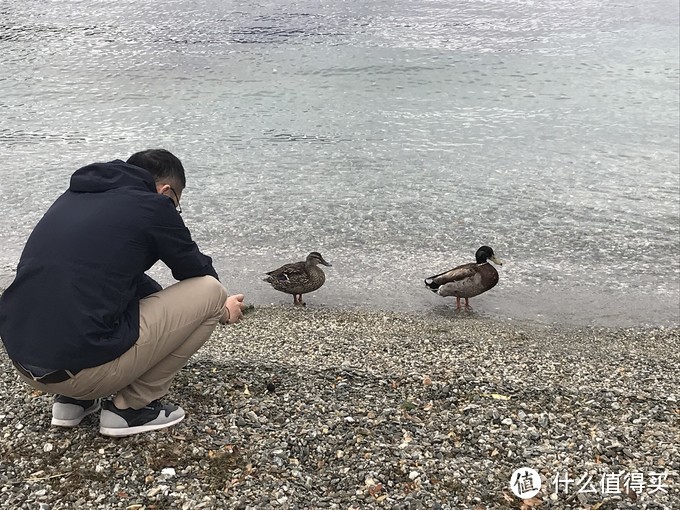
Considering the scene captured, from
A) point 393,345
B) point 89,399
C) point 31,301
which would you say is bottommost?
point 393,345

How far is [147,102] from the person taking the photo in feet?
74.1

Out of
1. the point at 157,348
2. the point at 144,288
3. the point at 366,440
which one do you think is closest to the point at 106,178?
the point at 144,288

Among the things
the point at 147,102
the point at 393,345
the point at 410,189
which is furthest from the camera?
the point at 147,102

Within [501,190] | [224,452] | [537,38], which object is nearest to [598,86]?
[537,38]

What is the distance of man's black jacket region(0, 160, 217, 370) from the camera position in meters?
4.11

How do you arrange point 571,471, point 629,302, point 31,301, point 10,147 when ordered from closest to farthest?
point 31,301 < point 571,471 < point 629,302 < point 10,147

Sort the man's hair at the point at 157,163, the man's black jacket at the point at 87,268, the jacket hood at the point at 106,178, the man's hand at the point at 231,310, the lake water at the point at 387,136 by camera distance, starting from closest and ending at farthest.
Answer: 1. the man's black jacket at the point at 87,268
2. the jacket hood at the point at 106,178
3. the man's hair at the point at 157,163
4. the man's hand at the point at 231,310
5. the lake water at the point at 387,136

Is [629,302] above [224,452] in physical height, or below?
below

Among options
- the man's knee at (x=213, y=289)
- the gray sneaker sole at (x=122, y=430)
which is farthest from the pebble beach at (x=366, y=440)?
the man's knee at (x=213, y=289)

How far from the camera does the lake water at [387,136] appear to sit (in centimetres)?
1141

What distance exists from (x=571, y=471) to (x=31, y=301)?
3.48m

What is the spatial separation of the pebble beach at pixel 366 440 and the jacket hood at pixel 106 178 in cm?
171

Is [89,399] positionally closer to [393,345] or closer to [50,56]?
[393,345]

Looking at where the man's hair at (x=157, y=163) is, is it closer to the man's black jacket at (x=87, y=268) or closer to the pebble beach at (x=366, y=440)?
the man's black jacket at (x=87, y=268)
